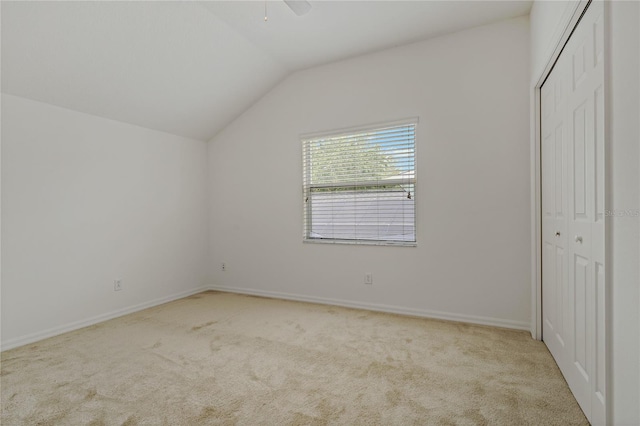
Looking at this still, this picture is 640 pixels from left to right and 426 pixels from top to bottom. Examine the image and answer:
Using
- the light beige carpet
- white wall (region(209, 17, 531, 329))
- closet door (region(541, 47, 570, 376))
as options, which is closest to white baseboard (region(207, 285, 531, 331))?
white wall (region(209, 17, 531, 329))

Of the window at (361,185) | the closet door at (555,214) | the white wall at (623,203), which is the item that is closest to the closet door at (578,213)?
the closet door at (555,214)

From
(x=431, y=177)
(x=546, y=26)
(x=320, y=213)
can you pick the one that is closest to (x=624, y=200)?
(x=546, y=26)

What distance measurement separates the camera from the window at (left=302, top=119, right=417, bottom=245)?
11.5 ft

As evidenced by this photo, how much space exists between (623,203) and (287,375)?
201 cm

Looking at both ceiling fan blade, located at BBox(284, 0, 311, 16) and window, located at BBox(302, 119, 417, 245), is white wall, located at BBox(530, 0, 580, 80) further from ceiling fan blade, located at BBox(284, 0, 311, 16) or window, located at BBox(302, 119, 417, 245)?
ceiling fan blade, located at BBox(284, 0, 311, 16)

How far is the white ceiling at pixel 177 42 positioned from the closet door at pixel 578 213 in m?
1.34

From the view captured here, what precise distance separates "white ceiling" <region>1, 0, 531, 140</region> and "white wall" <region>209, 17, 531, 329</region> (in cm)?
29

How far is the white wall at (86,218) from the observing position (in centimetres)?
278

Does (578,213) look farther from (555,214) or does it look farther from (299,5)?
(299,5)

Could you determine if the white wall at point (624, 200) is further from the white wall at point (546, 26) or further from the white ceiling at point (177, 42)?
the white ceiling at point (177, 42)

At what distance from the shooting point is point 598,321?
5.04 feet

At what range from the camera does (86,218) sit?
10.8 ft

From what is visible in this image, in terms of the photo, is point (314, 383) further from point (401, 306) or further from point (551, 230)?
point (551, 230)

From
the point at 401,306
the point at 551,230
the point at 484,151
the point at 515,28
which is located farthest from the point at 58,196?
the point at 515,28
